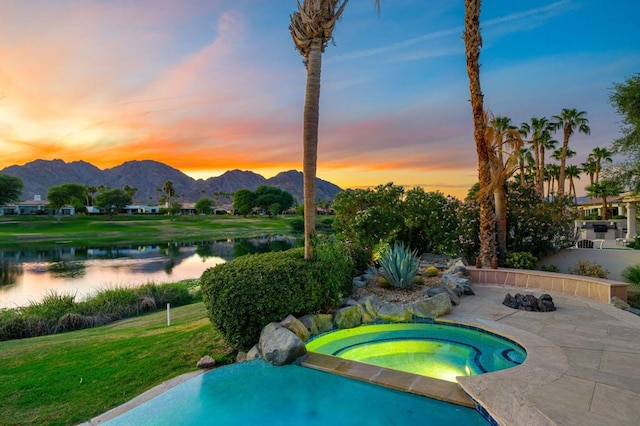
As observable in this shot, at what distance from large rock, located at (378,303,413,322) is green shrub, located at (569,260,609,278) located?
653cm

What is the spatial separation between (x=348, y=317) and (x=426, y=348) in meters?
1.36

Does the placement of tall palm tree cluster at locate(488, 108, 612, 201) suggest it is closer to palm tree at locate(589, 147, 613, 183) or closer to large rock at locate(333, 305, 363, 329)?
palm tree at locate(589, 147, 613, 183)

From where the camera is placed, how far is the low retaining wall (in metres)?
7.45

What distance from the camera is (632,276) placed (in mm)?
9547

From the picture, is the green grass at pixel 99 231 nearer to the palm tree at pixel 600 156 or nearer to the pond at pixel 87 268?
the pond at pixel 87 268

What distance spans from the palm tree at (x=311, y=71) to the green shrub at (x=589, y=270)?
27.1 ft

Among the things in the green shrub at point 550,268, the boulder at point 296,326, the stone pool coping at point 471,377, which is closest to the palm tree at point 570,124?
the green shrub at point 550,268

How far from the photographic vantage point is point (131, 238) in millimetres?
46906

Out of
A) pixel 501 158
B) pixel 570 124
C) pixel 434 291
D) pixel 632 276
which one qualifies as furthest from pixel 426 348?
pixel 570 124

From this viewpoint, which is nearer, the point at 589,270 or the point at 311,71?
the point at 311,71

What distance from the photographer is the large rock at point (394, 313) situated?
6.62 meters

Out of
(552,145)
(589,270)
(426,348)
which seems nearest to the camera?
(426,348)

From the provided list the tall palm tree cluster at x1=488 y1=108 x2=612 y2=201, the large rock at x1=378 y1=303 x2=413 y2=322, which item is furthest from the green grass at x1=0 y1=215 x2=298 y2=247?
the large rock at x1=378 y1=303 x2=413 y2=322

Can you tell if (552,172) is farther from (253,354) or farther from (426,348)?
(253,354)
